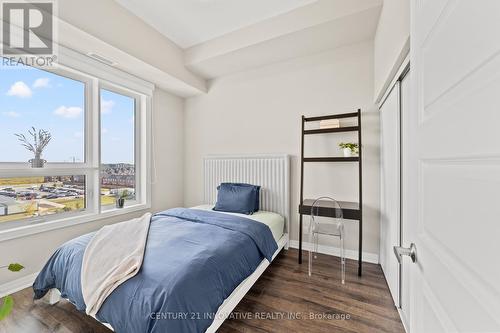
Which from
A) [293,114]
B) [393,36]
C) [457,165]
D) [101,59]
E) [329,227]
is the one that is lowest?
[329,227]

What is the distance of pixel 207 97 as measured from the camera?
140 inches

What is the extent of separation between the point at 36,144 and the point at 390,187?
3.58 metres

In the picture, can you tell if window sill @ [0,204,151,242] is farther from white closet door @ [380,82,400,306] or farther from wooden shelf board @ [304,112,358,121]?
white closet door @ [380,82,400,306]

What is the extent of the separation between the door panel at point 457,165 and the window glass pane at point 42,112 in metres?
3.17

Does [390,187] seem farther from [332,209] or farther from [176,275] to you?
[176,275]

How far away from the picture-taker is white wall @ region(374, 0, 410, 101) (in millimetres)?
1314

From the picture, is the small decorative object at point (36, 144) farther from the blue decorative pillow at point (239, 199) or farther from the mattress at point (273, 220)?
the mattress at point (273, 220)

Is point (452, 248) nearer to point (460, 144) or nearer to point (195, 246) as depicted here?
point (460, 144)

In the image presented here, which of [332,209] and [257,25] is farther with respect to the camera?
[257,25]

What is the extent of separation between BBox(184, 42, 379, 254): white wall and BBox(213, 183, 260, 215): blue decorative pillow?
1.82 ft

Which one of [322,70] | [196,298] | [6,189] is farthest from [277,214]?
[6,189]

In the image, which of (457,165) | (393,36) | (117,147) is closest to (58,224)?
(117,147)

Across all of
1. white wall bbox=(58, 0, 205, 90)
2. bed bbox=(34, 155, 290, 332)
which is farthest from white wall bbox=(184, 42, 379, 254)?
bed bbox=(34, 155, 290, 332)

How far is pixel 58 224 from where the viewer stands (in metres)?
2.22
